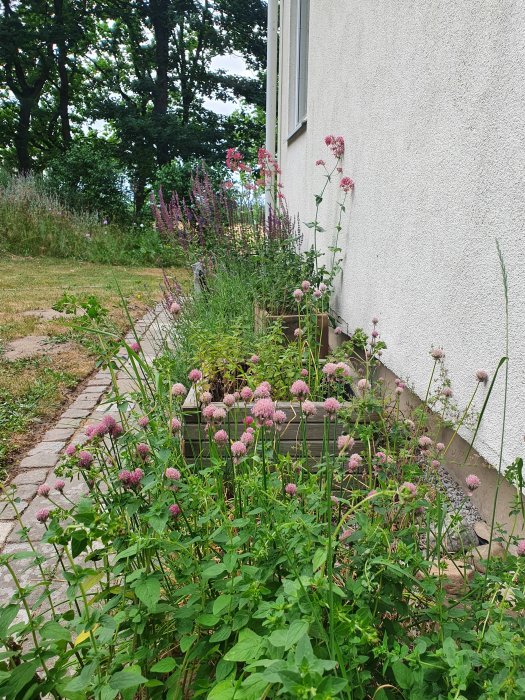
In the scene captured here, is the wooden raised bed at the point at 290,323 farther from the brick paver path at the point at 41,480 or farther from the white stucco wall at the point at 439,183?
the brick paver path at the point at 41,480

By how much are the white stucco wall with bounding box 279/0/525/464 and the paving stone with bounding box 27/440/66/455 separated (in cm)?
189

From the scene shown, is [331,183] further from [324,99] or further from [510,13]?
[510,13]

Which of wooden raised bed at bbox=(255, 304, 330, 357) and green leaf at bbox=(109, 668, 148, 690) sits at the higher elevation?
wooden raised bed at bbox=(255, 304, 330, 357)

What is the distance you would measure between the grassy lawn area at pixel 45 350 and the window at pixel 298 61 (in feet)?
8.73

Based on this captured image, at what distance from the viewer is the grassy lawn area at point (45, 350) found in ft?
10.4

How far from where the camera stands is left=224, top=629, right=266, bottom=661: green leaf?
90cm

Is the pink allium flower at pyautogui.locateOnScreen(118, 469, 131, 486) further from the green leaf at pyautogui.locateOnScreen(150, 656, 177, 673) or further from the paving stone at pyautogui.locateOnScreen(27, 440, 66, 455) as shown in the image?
the paving stone at pyautogui.locateOnScreen(27, 440, 66, 455)

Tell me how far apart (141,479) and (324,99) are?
12.7 feet

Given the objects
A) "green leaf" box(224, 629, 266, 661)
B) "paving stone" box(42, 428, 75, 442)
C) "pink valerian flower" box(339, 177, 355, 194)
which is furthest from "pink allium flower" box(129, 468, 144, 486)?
"pink valerian flower" box(339, 177, 355, 194)

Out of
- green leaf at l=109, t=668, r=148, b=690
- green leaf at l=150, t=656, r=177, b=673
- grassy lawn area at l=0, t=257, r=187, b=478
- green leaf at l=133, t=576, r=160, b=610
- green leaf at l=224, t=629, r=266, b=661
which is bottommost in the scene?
grassy lawn area at l=0, t=257, r=187, b=478

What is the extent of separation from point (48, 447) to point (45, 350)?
1.88m

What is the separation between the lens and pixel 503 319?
164cm

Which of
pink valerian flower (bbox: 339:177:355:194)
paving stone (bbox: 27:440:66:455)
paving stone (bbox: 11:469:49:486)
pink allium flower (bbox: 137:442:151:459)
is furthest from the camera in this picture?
pink valerian flower (bbox: 339:177:355:194)

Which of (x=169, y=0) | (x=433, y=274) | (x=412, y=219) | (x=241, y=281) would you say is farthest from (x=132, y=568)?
(x=169, y=0)
